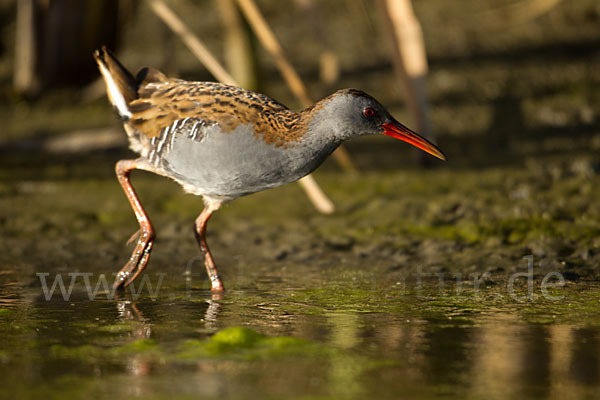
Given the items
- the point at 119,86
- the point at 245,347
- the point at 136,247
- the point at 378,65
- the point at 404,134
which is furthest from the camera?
the point at 378,65

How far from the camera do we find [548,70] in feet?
39.5

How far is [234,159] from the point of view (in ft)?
19.5

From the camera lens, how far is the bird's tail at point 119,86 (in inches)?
263

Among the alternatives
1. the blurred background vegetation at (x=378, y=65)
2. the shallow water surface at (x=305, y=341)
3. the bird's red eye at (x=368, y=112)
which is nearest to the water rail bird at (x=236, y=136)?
the bird's red eye at (x=368, y=112)

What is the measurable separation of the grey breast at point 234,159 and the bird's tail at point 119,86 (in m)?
0.71

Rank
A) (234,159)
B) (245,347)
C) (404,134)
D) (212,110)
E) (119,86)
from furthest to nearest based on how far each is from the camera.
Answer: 1. (119,86)
2. (404,134)
3. (212,110)
4. (234,159)
5. (245,347)

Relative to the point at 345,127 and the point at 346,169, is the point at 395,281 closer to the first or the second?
the point at 345,127

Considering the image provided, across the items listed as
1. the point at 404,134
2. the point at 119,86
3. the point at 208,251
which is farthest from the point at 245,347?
the point at 119,86

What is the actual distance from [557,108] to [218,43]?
521 centimetres

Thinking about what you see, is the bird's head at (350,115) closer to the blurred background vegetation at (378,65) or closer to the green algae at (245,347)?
the green algae at (245,347)

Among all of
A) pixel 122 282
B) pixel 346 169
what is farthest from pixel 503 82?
pixel 122 282

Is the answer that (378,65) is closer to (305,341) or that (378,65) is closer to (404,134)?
(404,134)

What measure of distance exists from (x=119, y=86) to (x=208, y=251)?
4.47ft

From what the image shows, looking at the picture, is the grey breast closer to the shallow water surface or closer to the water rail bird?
the water rail bird
